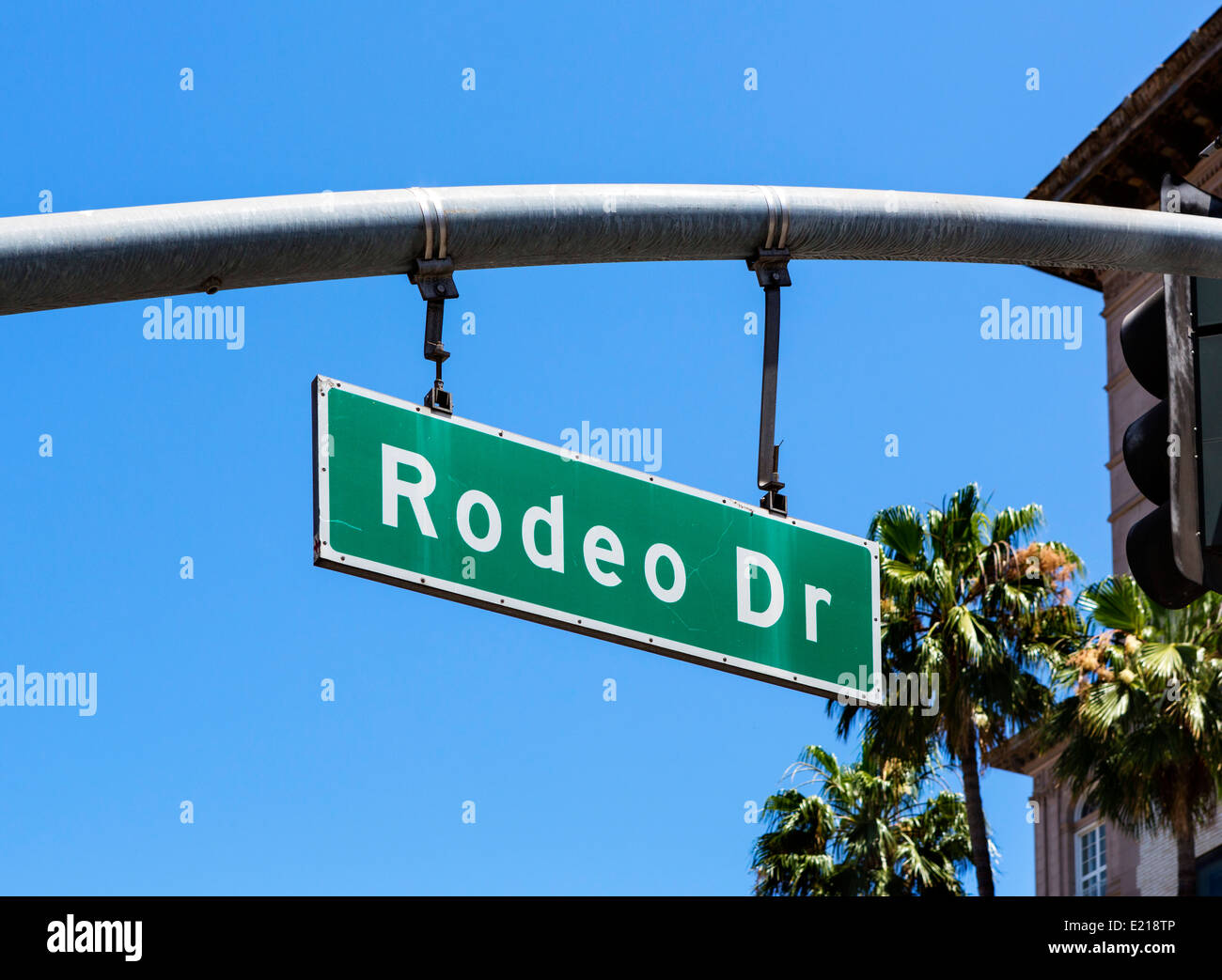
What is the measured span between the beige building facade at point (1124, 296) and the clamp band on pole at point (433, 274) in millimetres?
26526

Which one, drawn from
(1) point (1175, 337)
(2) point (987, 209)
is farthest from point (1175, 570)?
(2) point (987, 209)

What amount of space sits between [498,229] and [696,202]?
0.66 meters

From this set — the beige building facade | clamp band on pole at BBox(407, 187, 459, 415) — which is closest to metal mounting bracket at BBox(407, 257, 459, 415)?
clamp band on pole at BBox(407, 187, 459, 415)

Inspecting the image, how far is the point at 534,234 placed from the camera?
504cm

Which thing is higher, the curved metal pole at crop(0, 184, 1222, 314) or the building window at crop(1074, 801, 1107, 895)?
the curved metal pole at crop(0, 184, 1222, 314)

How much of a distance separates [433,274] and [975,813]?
Result: 74.2ft

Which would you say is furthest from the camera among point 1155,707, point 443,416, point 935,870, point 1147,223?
point 935,870

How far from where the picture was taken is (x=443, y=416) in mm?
5430

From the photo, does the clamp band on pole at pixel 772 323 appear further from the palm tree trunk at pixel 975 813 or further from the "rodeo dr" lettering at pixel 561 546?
the palm tree trunk at pixel 975 813

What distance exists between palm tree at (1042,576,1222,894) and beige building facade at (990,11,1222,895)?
5.51m

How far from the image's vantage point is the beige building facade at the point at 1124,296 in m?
31.5

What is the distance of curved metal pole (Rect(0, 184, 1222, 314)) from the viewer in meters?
4.35

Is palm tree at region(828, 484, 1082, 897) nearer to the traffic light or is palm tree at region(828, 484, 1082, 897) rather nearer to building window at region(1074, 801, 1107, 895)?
building window at region(1074, 801, 1107, 895)
